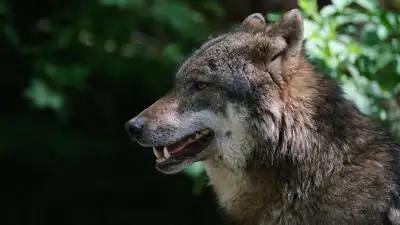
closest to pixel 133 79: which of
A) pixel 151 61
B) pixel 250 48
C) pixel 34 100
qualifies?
pixel 151 61

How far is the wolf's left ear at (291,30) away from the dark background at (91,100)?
2894 millimetres

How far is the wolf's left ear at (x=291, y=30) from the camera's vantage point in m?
3.90

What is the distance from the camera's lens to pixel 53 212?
27.9ft

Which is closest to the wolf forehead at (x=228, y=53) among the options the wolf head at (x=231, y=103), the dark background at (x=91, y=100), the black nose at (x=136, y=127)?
the wolf head at (x=231, y=103)

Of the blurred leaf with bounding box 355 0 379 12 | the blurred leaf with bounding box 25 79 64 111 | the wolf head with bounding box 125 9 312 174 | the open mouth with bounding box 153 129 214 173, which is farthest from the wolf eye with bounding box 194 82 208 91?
the blurred leaf with bounding box 25 79 64 111

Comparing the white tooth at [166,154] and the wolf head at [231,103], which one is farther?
the white tooth at [166,154]

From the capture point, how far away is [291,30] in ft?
12.9

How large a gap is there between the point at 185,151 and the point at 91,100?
425 centimetres

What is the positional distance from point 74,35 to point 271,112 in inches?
152

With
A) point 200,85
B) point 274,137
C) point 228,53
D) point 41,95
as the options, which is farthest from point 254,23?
point 41,95

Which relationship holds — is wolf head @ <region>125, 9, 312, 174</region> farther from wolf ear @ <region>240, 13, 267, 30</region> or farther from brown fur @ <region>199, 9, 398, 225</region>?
wolf ear @ <region>240, 13, 267, 30</region>

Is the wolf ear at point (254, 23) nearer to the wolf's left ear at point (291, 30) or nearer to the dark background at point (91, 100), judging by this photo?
the wolf's left ear at point (291, 30)

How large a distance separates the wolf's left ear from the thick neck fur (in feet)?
0.57

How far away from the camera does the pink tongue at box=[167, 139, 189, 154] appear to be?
4090 mm
